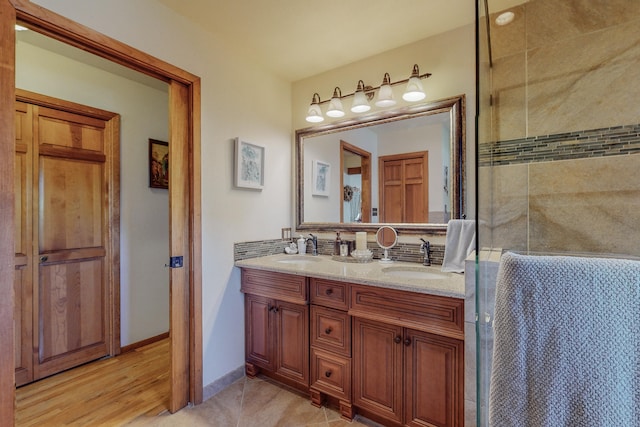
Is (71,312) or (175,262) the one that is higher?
(175,262)

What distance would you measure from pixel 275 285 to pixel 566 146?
5.61ft

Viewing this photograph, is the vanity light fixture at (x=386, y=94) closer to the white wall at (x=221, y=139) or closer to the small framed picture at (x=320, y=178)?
the small framed picture at (x=320, y=178)

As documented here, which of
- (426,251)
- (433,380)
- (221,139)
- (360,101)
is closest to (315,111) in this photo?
(360,101)

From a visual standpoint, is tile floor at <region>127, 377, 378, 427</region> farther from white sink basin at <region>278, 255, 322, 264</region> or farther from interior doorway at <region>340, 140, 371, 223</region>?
interior doorway at <region>340, 140, 371, 223</region>

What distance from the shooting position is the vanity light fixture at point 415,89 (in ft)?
6.03

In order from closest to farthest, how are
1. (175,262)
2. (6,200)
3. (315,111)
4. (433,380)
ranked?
(6,200) < (433,380) < (175,262) < (315,111)

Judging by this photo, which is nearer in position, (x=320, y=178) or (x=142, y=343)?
(x=320, y=178)

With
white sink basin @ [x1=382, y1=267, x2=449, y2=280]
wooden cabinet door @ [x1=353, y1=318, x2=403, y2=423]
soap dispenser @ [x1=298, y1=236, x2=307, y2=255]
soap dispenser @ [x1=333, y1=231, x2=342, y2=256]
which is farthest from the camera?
soap dispenser @ [x1=298, y1=236, x2=307, y2=255]

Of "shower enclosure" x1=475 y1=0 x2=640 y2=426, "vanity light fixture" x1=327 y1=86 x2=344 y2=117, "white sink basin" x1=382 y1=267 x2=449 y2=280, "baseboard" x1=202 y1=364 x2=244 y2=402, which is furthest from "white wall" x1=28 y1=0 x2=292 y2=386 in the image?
"shower enclosure" x1=475 y1=0 x2=640 y2=426

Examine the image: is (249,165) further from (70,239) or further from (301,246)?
(70,239)

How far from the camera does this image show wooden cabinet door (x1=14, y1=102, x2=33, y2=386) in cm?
195

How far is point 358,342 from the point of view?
1.60 metres

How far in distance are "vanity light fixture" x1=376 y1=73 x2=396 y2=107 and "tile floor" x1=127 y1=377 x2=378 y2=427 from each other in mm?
1985

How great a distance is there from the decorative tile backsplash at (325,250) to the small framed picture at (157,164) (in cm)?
119
